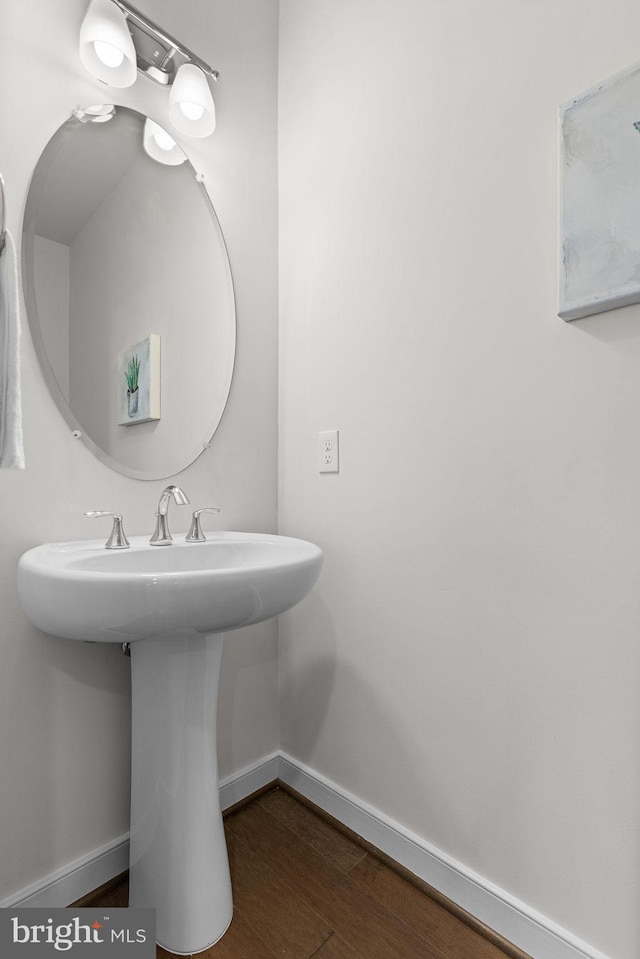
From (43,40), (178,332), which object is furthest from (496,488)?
(43,40)

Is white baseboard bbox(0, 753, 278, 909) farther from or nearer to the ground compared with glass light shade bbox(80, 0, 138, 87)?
nearer to the ground

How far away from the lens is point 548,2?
0.92 meters

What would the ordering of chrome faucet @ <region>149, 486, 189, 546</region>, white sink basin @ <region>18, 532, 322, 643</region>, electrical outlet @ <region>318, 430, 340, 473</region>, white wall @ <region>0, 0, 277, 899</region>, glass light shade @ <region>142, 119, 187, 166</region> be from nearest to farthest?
white sink basin @ <region>18, 532, 322, 643</region> → white wall @ <region>0, 0, 277, 899</region> → chrome faucet @ <region>149, 486, 189, 546</region> → glass light shade @ <region>142, 119, 187, 166</region> → electrical outlet @ <region>318, 430, 340, 473</region>

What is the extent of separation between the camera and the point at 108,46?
105 cm

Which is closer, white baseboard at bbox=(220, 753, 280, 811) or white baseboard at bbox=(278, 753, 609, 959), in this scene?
white baseboard at bbox=(278, 753, 609, 959)

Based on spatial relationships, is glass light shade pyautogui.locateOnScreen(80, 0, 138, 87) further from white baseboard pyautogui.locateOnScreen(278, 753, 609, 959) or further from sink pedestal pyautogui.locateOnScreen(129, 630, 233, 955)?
white baseboard pyautogui.locateOnScreen(278, 753, 609, 959)

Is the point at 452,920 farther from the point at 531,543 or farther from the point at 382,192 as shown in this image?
the point at 382,192

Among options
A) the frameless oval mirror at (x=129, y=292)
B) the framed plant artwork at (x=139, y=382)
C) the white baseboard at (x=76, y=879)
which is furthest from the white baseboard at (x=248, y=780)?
the framed plant artwork at (x=139, y=382)

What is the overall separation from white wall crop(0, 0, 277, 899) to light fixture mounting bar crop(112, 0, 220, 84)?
0.03 meters

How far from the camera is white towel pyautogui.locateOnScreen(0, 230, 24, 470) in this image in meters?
0.77

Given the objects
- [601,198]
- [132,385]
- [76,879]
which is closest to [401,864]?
[76,879]

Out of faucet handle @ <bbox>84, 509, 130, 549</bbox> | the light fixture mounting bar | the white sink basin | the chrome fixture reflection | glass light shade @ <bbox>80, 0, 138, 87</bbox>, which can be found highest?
the light fixture mounting bar

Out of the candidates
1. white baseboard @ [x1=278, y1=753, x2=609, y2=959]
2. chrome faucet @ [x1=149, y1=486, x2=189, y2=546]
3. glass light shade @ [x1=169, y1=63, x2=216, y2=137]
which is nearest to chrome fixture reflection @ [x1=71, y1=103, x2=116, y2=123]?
glass light shade @ [x1=169, y1=63, x2=216, y2=137]

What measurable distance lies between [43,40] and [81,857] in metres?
1.71
